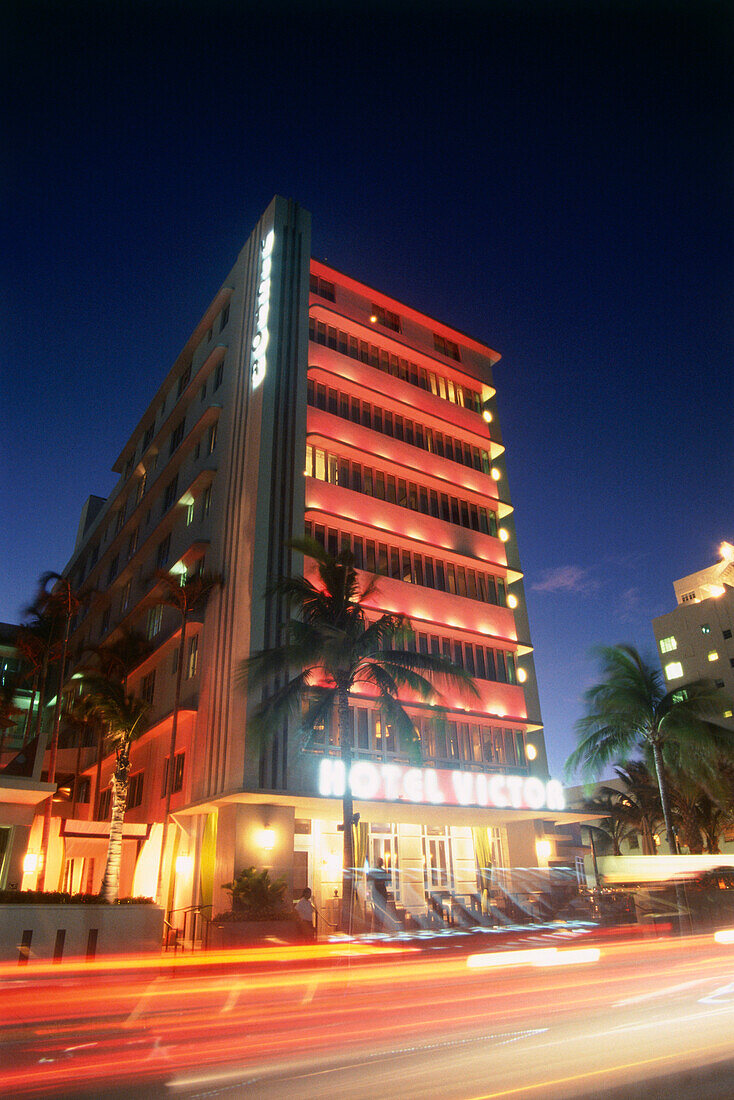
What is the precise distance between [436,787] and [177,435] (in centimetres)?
2580

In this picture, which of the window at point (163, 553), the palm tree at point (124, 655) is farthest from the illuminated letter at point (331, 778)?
the window at point (163, 553)

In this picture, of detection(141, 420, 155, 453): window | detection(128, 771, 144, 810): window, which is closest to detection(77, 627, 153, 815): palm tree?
detection(128, 771, 144, 810): window

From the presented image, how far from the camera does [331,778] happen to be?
2516 cm

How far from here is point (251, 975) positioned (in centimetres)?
1227

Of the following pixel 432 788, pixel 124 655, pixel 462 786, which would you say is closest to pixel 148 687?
pixel 124 655

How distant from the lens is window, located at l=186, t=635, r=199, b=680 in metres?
31.1

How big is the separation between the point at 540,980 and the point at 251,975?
16.3 feet

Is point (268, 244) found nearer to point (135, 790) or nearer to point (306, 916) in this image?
point (135, 790)

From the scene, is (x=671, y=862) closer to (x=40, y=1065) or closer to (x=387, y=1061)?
(x=387, y=1061)

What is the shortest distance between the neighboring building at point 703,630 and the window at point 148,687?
57.6 meters

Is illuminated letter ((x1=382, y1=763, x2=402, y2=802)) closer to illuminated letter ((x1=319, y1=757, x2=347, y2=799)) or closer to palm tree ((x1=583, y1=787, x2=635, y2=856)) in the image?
illuminated letter ((x1=319, y1=757, x2=347, y2=799))

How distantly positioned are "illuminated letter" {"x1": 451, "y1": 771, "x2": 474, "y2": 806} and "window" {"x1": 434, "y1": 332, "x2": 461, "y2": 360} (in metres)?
25.6

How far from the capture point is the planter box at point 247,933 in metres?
20.1

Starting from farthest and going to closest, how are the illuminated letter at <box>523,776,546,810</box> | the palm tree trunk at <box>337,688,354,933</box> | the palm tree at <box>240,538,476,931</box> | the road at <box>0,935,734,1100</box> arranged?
the illuminated letter at <box>523,776,546,810</box> → the palm tree at <box>240,538,476,931</box> → the palm tree trunk at <box>337,688,354,933</box> → the road at <box>0,935,734,1100</box>
